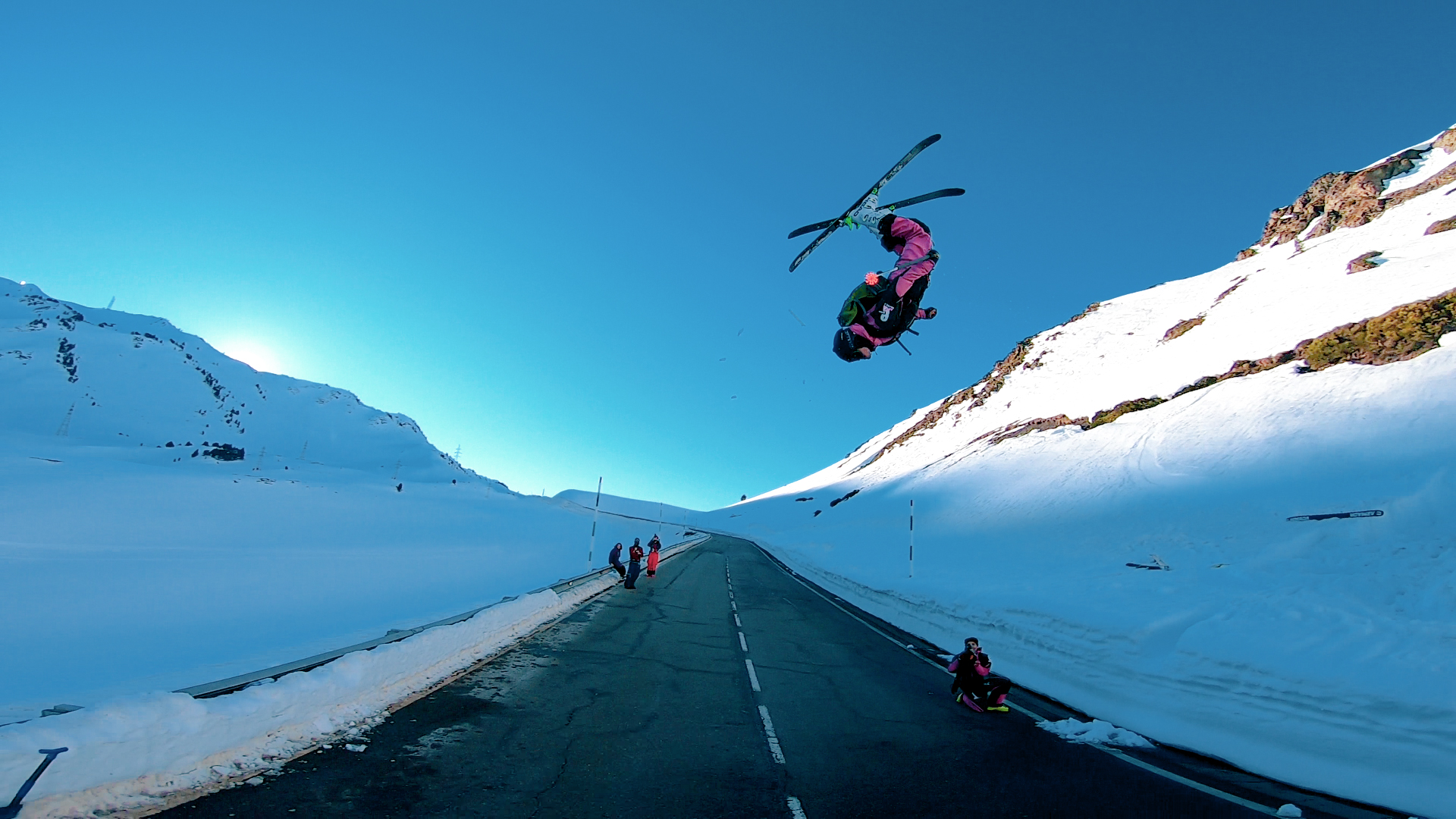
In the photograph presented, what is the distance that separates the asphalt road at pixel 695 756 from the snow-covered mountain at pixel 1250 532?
258 centimetres

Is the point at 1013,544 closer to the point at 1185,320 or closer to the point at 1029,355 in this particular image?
the point at 1185,320

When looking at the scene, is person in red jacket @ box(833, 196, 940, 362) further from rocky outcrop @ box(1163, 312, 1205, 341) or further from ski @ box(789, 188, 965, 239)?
rocky outcrop @ box(1163, 312, 1205, 341)

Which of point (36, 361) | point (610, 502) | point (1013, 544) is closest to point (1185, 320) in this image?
point (1013, 544)

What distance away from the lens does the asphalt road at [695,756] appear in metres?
4.67

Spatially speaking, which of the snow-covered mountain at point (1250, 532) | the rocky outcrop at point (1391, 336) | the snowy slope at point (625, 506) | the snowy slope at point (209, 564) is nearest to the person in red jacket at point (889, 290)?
the snow-covered mountain at point (1250, 532)

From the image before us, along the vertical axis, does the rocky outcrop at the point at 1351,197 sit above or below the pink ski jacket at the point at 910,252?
above

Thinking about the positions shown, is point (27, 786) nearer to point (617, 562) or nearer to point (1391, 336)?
point (617, 562)

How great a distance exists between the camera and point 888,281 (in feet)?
29.2

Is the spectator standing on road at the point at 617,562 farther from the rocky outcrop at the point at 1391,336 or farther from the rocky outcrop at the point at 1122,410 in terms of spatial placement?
the rocky outcrop at the point at 1122,410

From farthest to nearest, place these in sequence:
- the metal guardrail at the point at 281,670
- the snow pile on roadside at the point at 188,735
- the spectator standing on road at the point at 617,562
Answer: the spectator standing on road at the point at 617,562, the metal guardrail at the point at 281,670, the snow pile on roadside at the point at 188,735

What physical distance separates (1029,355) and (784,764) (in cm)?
9313

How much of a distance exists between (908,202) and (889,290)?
1428 millimetres

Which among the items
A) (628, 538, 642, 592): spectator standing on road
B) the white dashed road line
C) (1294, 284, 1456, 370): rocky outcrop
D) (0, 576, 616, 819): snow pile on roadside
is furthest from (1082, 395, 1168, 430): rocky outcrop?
(0, 576, 616, 819): snow pile on roadside

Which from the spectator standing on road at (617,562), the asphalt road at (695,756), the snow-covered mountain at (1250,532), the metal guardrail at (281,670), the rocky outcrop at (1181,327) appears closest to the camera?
the asphalt road at (695,756)
